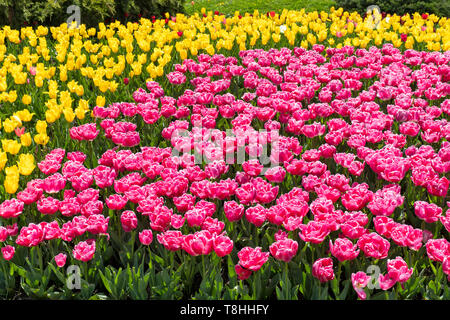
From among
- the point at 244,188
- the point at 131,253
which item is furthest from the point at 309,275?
the point at 131,253

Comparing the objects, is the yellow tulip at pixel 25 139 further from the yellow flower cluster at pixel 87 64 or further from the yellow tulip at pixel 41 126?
the yellow tulip at pixel 41 126

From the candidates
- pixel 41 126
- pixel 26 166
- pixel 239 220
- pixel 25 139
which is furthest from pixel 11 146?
pixel 239 220

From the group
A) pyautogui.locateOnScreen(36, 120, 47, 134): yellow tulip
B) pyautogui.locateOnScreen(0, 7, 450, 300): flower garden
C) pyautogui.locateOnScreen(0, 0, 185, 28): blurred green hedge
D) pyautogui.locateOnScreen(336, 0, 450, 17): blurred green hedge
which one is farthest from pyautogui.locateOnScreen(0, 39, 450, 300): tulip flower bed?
pyautogui.locateOnScreen(336, 0, 450, 17): blurred green hedge

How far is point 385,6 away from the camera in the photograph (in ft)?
39.5

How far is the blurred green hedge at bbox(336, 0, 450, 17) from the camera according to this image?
1175 centimetres

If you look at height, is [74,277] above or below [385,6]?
below

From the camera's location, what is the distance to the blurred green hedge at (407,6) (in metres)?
11.8

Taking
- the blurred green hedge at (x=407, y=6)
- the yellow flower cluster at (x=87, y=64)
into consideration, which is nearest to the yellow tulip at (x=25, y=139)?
the yellow flower cluster at (x=87, y=64)

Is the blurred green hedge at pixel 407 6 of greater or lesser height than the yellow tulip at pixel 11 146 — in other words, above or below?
above

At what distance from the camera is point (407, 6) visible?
11.8 meters

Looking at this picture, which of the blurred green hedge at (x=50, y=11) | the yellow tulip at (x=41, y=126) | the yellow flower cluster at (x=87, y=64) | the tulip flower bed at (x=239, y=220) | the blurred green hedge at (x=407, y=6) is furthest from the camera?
the blurred green hedge at (x=407, y=6)
